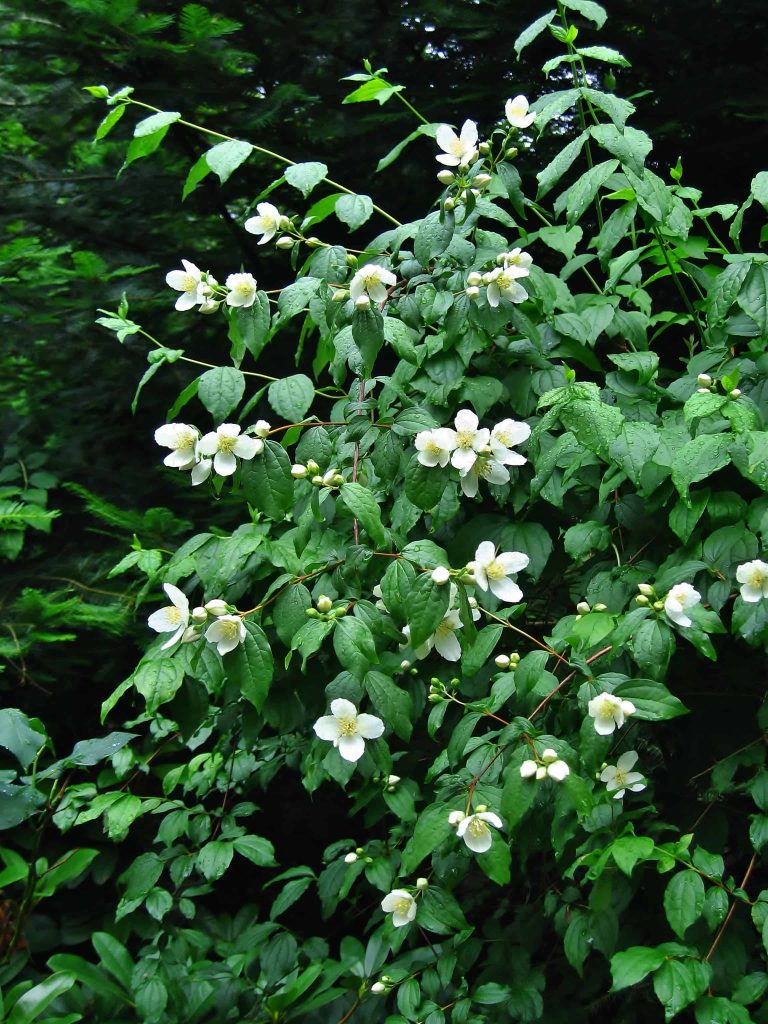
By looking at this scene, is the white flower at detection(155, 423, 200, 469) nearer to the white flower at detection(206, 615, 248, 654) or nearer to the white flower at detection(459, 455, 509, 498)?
the white flower at detection(206, 615, 248, 654)

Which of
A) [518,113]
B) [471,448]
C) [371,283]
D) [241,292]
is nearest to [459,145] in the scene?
[518,113]

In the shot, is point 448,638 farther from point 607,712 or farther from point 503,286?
point 503,286

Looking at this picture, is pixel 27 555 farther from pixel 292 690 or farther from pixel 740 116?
pixel 740 116

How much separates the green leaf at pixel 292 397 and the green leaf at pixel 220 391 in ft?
0.16

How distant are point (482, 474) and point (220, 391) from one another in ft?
1.24

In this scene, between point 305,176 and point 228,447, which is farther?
point 305,176

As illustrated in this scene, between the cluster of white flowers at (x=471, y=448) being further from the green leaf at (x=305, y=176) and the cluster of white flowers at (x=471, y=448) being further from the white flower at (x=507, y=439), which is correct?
the green leaf at (x=305, y=176)

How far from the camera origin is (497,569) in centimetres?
129

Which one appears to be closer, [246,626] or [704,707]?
[246,626]

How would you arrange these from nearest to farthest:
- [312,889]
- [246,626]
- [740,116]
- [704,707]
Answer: [246,626]
[704,707]
[740,116]
[312,889]

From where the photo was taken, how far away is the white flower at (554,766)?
3.69 ft

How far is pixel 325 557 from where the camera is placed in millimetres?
1462

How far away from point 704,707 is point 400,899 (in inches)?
23.2

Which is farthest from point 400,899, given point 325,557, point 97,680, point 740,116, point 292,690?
point 740,116
